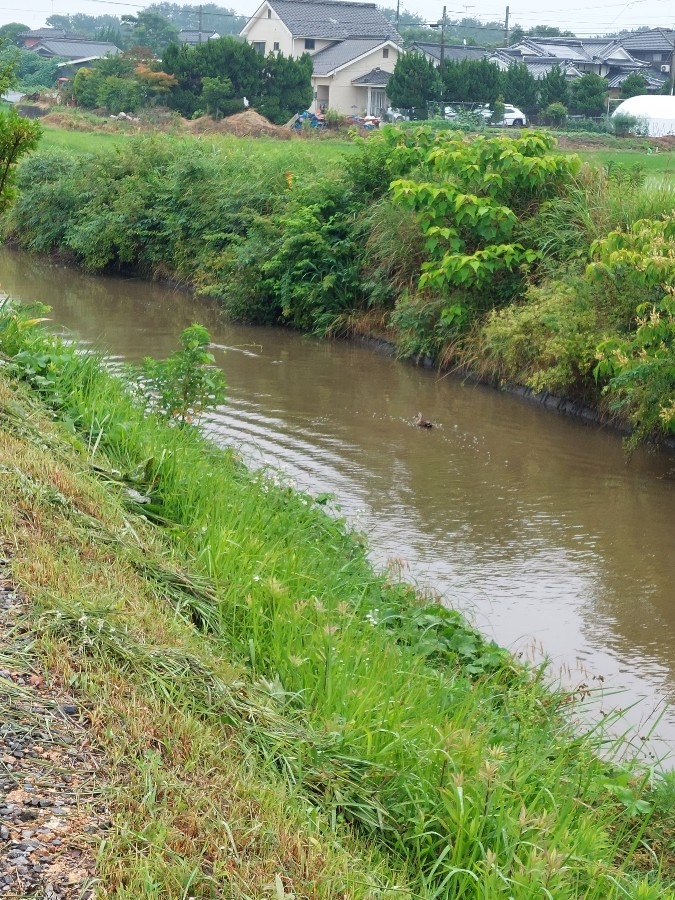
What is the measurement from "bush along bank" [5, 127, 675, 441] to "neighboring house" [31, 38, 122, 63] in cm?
7599

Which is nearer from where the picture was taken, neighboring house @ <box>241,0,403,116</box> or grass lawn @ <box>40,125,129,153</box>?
grass lawn @ <box>40,125,129,153</box>

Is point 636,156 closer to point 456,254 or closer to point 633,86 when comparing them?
point 456,254

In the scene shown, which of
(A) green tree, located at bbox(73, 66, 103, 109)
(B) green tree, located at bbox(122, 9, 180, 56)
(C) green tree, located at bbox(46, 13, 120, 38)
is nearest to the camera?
(A) green tree, located at bbox(73, 66, 103, 109)

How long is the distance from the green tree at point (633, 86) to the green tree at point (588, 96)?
17.4 feet

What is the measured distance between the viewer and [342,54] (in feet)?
221

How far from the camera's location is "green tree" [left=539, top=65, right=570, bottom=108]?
180 feet

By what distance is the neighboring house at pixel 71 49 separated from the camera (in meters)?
91.9

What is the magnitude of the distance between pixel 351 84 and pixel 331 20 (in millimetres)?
9789

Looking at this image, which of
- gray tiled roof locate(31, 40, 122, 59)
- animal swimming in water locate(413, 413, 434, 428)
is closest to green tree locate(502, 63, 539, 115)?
animal swimming in water locate(413, 413, 434, 428)

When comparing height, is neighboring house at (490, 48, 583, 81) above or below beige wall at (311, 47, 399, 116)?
above

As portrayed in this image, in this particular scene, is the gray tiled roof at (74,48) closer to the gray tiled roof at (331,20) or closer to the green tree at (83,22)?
the gray tiled roof at (331,20)

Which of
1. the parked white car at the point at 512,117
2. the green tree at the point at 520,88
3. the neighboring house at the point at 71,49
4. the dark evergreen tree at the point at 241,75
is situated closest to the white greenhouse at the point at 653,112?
the green tree at the point at 520,88

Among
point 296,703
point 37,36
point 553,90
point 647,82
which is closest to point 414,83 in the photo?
point 553,90

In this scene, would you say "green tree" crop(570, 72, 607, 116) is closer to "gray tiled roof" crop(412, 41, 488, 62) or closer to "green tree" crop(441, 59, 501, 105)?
"green tree" crop(441, 59, 501, 105)
